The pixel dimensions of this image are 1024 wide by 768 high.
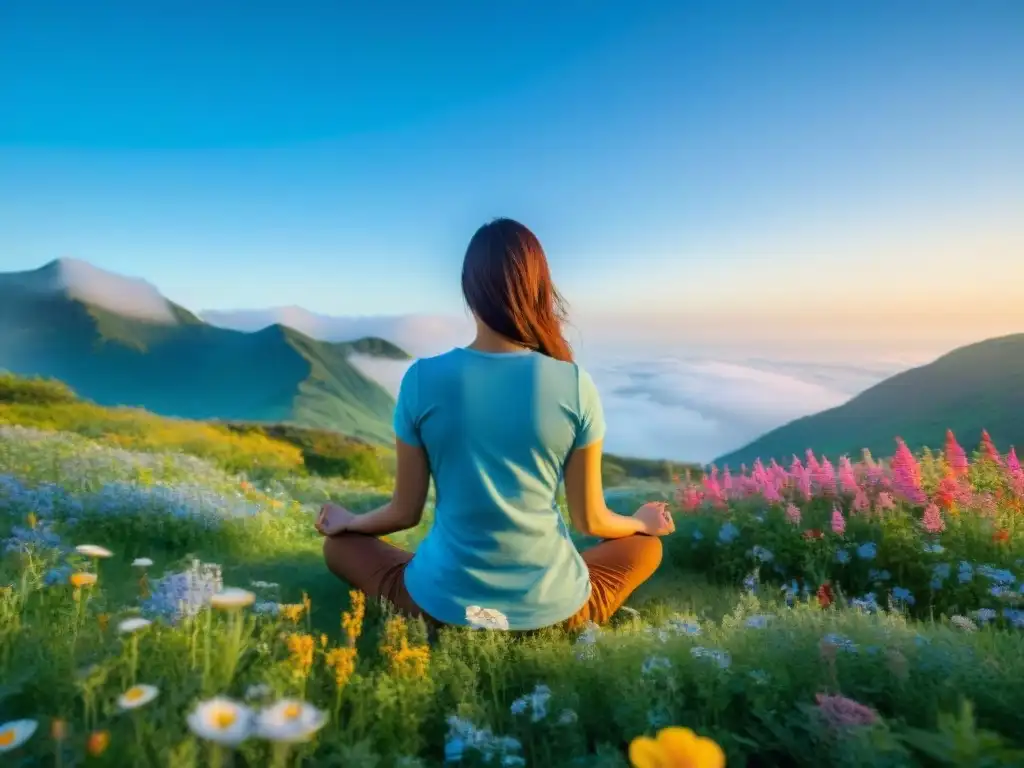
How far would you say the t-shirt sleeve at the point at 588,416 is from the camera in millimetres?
3676

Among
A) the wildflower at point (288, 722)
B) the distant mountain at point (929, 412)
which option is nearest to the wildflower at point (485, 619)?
the wildflower at point (288, 722)

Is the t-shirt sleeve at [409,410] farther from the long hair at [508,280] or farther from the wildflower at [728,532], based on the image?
the wildflower at [728,532]

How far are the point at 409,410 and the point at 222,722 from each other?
5.93 feet

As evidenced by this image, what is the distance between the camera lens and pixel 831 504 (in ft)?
22.0

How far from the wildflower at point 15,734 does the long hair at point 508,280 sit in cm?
231

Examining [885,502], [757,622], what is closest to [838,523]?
[885,502]

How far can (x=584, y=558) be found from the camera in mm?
4484

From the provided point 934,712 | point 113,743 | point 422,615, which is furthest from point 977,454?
point 113,743

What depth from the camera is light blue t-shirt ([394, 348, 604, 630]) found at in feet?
11.6

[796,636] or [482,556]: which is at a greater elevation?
[482,556]

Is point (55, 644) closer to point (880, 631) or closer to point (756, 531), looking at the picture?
point (880, 631)

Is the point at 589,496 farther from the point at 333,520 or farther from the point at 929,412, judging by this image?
the point at 929,412

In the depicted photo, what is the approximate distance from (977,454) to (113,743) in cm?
733

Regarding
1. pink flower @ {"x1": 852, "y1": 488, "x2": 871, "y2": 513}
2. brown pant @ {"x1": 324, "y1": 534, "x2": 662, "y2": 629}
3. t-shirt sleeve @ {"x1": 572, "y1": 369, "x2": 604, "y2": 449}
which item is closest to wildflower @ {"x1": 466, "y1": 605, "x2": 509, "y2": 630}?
brown pant @ {"x1": 324, "y1": 534, "x2": 662, "y2": 629}
